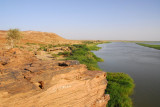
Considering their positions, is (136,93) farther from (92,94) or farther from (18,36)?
(18,36)

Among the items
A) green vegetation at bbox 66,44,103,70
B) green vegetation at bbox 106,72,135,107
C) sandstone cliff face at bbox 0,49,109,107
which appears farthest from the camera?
green vegetation at bbox 66,44,103,70

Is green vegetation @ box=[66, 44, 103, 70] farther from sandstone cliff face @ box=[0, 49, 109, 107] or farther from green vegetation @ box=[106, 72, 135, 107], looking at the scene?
sandstone cliff face @ box=[0, 49, 109, 107]

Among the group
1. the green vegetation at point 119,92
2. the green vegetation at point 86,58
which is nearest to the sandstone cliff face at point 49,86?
the green vegetation at point 119,92

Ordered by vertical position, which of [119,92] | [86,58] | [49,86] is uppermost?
[49,86]

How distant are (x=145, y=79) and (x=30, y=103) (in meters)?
12.0

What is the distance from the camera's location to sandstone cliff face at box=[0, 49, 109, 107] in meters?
3.55

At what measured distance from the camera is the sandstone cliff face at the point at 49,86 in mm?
3551

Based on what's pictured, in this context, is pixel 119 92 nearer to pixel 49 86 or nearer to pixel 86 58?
pixel 49 86

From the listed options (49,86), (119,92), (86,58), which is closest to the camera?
(49,86)

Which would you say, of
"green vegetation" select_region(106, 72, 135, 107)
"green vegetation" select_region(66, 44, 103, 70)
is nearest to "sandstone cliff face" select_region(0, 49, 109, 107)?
"green vegetation" select_region(106, 72, 135, 107)

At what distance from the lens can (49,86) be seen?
4125 millimetres

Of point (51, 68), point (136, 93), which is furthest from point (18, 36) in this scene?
point (136, 93)

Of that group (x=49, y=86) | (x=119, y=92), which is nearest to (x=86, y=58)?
(x=119, y=92)

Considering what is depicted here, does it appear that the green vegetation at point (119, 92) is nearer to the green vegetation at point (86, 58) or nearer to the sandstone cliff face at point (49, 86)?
the sandstone cliff face at point (49, 86)
